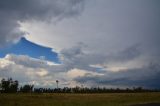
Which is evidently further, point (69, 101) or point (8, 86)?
point (8, 86)

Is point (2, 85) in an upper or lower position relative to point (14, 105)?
upper

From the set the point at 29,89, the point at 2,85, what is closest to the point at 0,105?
the point at 2,85

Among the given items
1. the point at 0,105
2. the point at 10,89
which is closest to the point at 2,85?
the point at 10,89

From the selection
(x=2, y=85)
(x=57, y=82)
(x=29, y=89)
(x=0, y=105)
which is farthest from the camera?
(x=29, y=89)

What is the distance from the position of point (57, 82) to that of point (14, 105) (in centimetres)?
12358

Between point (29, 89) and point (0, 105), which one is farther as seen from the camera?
point (29, 89)

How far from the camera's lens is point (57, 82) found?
179625 mm

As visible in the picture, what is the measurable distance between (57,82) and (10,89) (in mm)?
33360

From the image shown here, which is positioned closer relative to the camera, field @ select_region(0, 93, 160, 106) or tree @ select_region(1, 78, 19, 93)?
field @ select_region(0, 93, 160, 106)

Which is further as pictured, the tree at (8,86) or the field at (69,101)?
the tree at (8,86)

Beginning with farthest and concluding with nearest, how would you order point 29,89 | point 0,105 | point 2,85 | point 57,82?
point 29,89
point 57,82
point 2,85
point 0,105

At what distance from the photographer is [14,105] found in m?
56.4

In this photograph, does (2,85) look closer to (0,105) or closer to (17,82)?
(17,82)

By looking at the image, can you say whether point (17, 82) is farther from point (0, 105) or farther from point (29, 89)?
point (0, 105)
